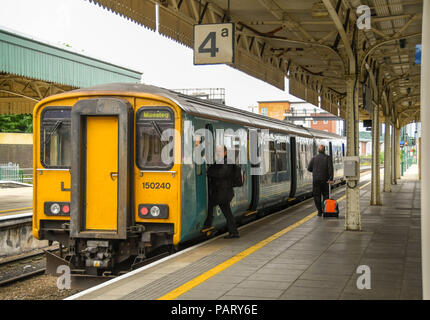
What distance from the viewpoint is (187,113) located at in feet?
29.8

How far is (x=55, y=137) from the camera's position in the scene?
30.3 ft

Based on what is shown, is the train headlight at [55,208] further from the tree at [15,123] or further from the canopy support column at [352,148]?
the tree at [15,123]

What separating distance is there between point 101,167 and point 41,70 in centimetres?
1138

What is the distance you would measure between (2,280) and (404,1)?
955 cm

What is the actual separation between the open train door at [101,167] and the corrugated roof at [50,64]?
9435mm

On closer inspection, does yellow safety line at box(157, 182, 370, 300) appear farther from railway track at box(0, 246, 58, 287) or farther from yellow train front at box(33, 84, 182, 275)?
railway track at box(0, 246, 58, 287)

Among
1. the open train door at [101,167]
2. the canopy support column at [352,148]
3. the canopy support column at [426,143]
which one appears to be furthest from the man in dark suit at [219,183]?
the canopy support column at [426,143]

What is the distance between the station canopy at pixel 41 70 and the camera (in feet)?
58.0

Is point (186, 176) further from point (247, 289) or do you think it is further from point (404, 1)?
point (404, 1)

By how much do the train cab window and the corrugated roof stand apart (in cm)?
976

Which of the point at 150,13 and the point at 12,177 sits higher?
the point at 150,13

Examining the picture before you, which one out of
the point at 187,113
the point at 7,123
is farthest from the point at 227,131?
the point at 7,123

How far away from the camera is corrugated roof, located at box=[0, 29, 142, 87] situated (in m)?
17.5

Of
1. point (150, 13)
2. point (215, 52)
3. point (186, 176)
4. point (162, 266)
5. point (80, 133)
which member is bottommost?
point (162, 266)
